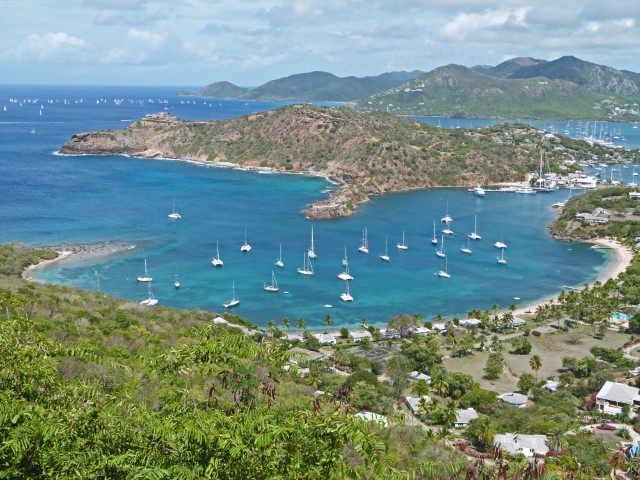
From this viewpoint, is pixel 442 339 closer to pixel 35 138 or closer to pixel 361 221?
pixel 361 221

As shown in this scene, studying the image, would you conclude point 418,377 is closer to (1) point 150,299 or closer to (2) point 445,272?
(1) point 150,299

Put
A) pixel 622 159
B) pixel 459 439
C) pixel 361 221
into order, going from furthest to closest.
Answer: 1. pixel 622 159
2. pixel 361 221
3. pixel 459 439

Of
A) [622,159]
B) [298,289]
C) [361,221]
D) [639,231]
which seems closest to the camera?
[298,289]

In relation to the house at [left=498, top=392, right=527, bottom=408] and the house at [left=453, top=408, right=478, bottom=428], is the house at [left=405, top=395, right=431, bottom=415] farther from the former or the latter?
the house at [left=498, top=392, right=527, bottom=408]

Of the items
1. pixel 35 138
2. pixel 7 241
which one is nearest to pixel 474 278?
pixel 7 241

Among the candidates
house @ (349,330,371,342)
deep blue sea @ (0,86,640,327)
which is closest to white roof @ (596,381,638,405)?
house @ (349,330,371,342)
